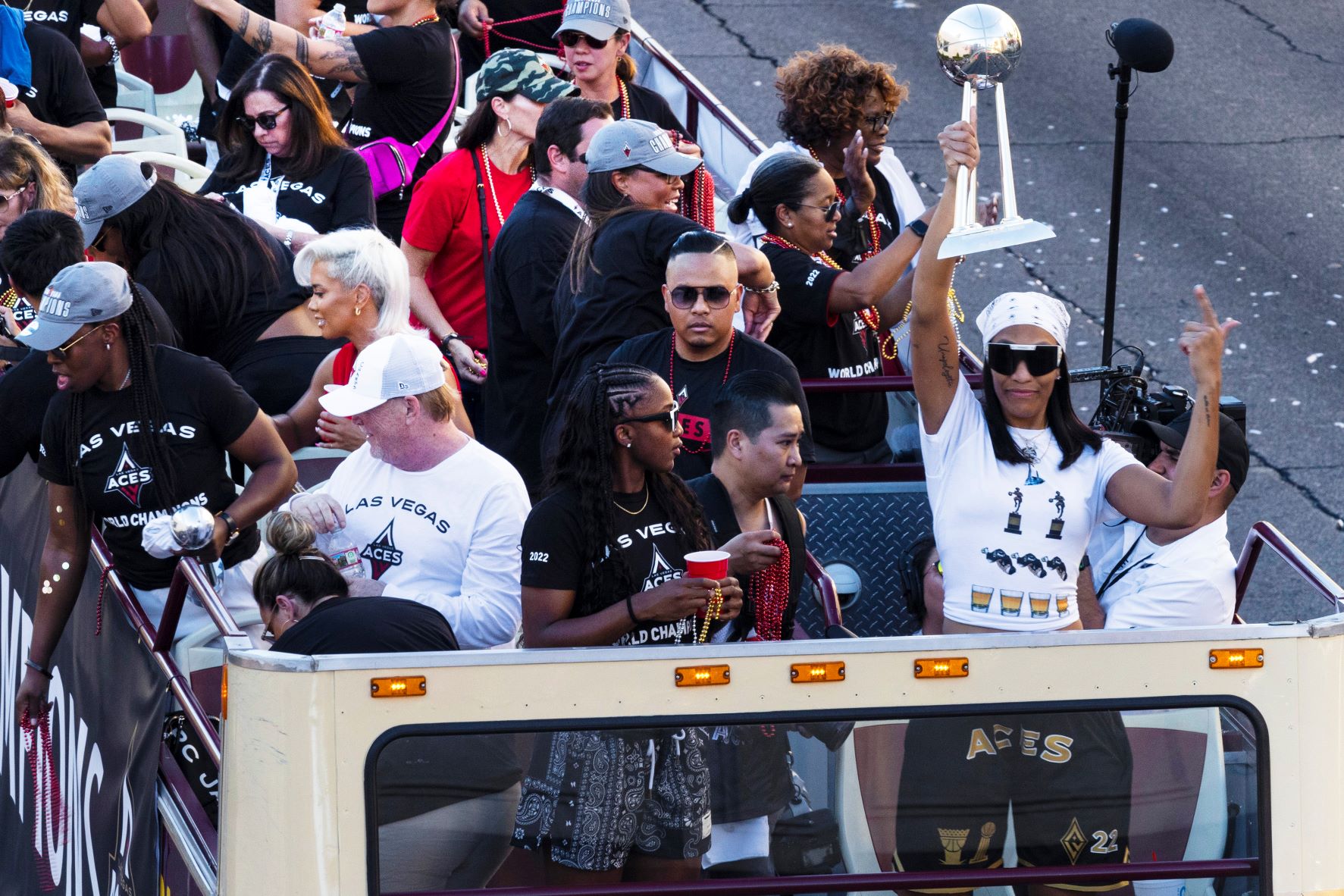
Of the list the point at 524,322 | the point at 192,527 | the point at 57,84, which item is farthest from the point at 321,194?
the point at 192,527

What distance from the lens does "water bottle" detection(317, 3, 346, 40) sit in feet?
25.8

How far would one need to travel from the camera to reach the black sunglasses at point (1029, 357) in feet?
14.8

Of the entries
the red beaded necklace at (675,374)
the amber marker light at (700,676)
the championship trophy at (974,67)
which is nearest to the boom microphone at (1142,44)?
the championship trophy at (974,67)

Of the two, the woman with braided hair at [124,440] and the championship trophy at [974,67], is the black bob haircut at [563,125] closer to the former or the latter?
the woman with braided hair at [124,440]

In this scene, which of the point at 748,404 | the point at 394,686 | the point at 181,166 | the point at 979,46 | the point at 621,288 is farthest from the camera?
the point at 181,166

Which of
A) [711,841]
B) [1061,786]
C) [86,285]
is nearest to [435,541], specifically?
[86,285]

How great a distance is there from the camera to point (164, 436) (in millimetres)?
5164

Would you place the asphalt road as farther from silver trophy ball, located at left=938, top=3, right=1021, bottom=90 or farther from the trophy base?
the trophy base

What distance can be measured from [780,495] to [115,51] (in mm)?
6571

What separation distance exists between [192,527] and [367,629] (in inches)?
37.7

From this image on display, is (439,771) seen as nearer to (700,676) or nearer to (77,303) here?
(700,676)

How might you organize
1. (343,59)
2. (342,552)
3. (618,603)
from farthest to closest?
(343,59), (342,552), (618,603)

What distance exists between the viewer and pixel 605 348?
573cm

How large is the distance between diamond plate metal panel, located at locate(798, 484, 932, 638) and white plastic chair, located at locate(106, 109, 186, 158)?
509cm
